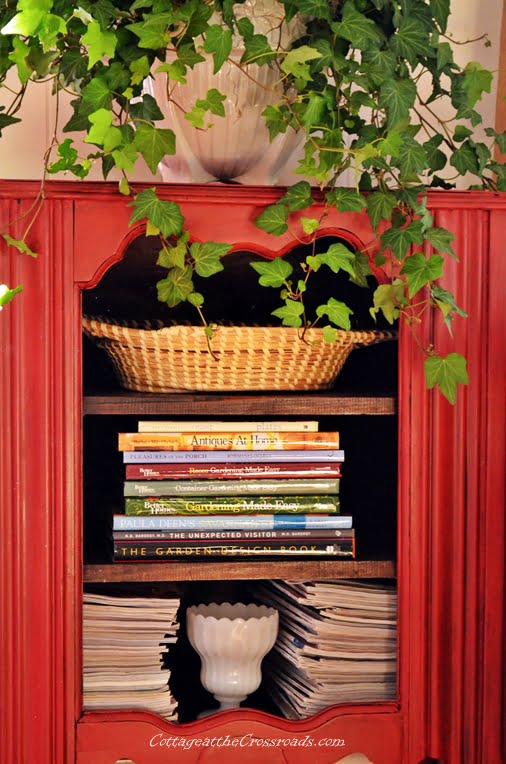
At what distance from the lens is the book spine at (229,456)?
1.40 metres

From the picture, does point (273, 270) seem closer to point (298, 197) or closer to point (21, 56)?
point (298, 197)

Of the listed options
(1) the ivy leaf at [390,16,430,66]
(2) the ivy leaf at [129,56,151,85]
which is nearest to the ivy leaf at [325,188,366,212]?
(1) the ivy leaf at [390,16,430,66]

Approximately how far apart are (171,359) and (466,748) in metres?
0.77

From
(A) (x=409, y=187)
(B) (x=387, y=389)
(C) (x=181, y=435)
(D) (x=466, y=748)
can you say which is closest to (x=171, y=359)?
(C) (x=181, y=435)

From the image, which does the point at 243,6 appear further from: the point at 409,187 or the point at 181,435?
the point at 181,435

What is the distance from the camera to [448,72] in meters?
1.39

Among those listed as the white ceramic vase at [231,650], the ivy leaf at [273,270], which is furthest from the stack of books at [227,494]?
the ivy leaf at [273,270]

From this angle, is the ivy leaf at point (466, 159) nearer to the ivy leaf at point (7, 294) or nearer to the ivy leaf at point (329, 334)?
the ivy leaf at point (329, 334)

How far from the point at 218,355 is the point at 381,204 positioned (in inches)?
13.7

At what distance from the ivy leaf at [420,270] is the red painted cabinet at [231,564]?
2.9 inches

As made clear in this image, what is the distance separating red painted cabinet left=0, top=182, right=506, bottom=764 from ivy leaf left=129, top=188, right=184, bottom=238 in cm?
5

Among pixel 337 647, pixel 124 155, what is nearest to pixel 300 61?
pixel 124 155

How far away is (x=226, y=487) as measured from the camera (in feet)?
4.62

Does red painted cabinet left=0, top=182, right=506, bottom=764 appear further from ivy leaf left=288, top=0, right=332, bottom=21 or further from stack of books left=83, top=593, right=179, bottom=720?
ivy leaf left=288, top=0, right=332, bottom=21
